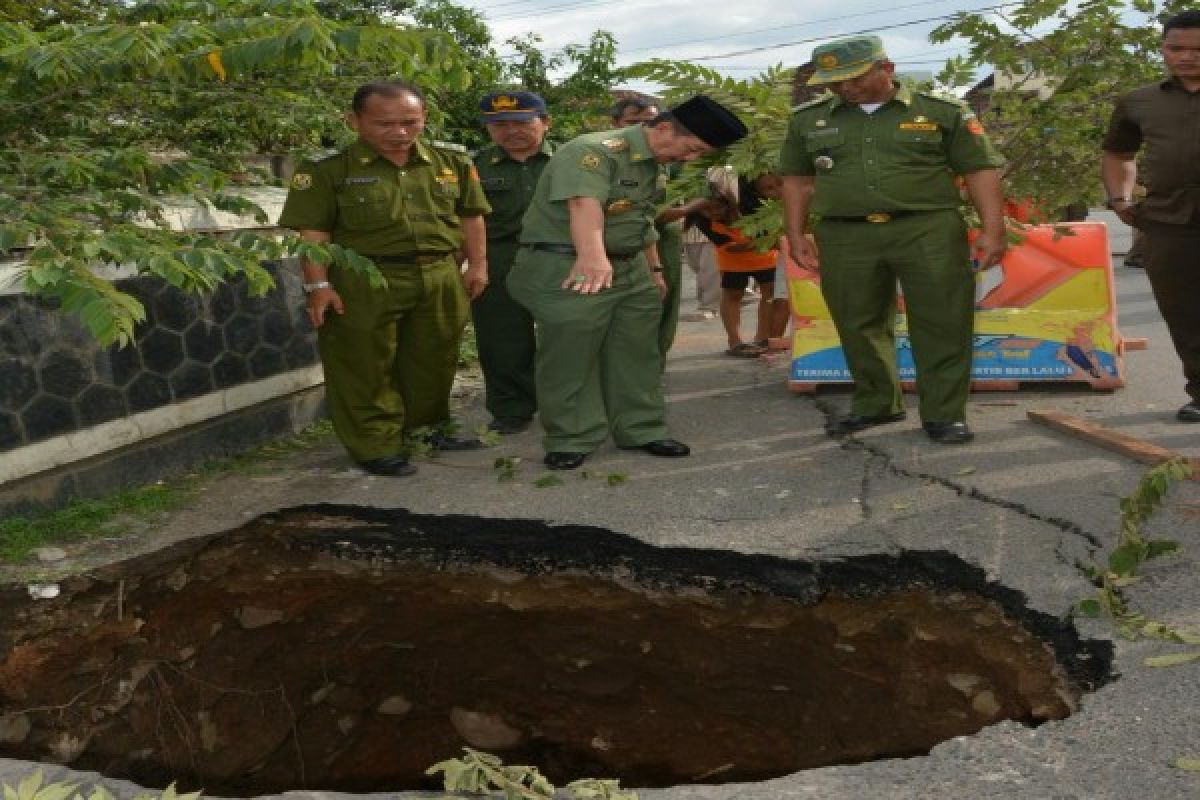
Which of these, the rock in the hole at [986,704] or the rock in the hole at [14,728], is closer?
the rock in the hole at [986,704]

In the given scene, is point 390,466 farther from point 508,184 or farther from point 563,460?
point 508,184

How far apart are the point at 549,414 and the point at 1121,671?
275cm

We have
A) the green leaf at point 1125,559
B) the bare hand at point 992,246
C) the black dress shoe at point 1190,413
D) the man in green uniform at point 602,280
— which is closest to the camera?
the green leaf at point 1125,559

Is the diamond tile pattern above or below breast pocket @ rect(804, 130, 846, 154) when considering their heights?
below

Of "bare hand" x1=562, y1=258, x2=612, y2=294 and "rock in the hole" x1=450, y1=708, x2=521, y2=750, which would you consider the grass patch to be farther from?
"rock in the hole" x1=450, y1=708, x2=521, y2=750

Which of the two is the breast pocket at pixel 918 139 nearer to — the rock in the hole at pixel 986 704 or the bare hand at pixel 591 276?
the bare hand at pixel 591 276

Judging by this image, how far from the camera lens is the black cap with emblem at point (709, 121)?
178 inches

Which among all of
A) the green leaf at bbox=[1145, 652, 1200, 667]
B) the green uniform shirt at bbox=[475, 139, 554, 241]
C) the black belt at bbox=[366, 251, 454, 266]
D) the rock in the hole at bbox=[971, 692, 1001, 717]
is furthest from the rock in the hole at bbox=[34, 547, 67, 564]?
the green leaf at bbox=[1145, 652, 1200, 667]

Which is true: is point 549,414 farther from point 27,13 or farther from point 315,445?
point 27,13

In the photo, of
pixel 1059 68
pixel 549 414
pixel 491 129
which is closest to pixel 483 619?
pixel 549 414

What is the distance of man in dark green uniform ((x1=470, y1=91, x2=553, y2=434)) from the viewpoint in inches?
216

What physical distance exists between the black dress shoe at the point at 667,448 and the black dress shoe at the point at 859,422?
70 cm

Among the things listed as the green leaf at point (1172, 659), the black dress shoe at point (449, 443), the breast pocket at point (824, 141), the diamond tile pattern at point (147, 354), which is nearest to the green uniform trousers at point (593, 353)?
the black dress shoe at point (449, 443)

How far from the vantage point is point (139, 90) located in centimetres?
431
